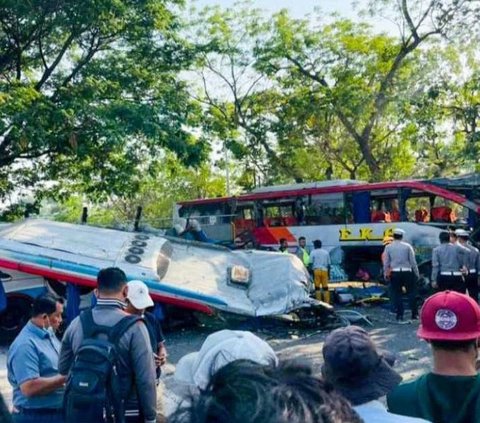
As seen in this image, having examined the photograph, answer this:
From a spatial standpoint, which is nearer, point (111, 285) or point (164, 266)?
point (111, 285)

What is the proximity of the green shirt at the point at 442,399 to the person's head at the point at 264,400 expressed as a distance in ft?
3.89

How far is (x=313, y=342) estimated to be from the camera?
997cm

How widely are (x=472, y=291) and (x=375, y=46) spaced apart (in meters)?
16.2

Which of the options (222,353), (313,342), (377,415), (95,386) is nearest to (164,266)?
(313,342)

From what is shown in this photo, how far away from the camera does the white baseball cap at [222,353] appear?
2062 mm

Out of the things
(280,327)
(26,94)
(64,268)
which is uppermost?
(26,94)

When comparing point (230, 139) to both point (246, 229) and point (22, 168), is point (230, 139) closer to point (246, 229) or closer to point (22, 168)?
point (246, 229)

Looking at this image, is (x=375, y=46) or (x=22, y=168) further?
(x=375, y=46)

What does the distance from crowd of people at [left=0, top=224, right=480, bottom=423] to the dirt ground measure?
13.2 ft

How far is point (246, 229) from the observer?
77.0 ft

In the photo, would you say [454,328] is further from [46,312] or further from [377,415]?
[46,312]

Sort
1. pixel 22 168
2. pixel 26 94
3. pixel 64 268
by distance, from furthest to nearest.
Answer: pixel 22 168 < pixel 26 94 < pixel 64 268

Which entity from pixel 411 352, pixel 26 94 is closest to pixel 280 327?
pixel 411 352

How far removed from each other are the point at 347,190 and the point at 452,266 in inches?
358
